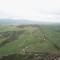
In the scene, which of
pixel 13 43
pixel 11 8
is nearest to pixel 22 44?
pixel 13 43

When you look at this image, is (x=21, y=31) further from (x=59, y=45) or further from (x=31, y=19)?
(x=59, y=45)

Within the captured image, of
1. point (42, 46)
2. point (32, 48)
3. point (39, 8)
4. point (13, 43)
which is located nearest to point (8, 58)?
point (13, 43)

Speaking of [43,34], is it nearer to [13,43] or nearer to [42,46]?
[42,46]

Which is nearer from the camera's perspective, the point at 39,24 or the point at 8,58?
the point at 8,58

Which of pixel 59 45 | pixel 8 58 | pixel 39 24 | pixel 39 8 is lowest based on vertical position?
pixel 8 58

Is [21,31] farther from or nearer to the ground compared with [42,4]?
nearer to the ground

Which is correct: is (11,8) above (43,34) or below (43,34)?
above
